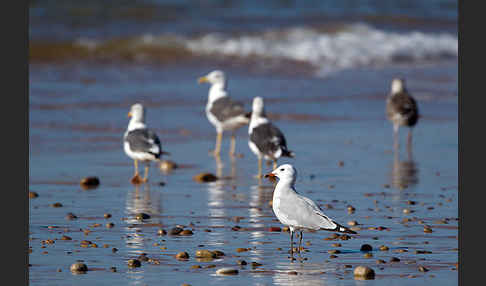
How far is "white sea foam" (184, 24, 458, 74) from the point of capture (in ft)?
83.9

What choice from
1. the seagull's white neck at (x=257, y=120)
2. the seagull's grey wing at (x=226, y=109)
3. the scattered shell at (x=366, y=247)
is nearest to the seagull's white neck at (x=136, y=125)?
the seagull's white neck at (x=257, y=120)

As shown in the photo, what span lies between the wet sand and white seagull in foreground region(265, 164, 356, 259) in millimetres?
263

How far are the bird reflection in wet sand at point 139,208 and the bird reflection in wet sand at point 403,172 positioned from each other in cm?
290

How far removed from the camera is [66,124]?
15.1 metres

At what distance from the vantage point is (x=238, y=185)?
35.1 ft

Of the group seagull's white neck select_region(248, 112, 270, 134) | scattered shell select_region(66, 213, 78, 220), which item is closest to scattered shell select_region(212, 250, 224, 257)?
scattered shell select_region(66, 213, 78, 220)

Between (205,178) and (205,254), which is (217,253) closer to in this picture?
(205,254)

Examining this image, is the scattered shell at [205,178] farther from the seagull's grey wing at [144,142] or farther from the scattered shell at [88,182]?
the scattered shell at [88,182]

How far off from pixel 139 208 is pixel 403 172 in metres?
3.88

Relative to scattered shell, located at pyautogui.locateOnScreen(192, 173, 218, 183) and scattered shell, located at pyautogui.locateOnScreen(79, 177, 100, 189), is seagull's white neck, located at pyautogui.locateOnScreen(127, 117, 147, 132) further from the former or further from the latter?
scattered shell, located at pyautogui.locateOnScreen(79, 177, 100, 189)

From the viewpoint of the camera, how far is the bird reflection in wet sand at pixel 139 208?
299 inches

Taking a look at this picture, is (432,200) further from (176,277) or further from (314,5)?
(314,5)

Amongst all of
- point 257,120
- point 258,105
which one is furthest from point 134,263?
point 258,105

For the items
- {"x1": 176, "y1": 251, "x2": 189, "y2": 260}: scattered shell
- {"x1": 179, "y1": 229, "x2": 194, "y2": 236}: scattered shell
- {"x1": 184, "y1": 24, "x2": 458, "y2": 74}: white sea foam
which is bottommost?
{"x1": 176, "y1": 251, "x2": 189, "y2": 260}: scattered shell
